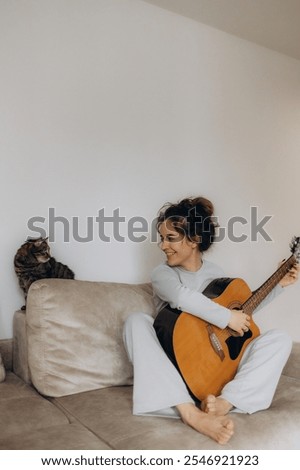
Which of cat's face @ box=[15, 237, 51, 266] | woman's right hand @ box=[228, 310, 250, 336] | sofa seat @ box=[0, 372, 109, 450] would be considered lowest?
sofa seat @ box=[0, 372, 109, 450]

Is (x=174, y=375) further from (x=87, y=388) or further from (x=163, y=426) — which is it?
(x=87, y=388)

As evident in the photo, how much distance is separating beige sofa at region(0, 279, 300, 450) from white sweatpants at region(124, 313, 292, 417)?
0.14ft

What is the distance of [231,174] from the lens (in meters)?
2.92

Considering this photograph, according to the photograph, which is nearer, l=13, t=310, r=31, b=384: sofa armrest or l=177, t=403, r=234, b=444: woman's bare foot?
l=177, t=403, r=234, b=444: woman's bare foot

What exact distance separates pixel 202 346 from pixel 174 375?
144 millimetres

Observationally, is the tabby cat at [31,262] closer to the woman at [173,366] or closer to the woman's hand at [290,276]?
the woman at [173,366]

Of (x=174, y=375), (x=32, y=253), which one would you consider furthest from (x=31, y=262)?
(x=174, y=375)

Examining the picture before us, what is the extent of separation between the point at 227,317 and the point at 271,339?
173 mm

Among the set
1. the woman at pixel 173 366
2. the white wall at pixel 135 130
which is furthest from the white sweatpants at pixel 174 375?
the white wall at pixel 135 130

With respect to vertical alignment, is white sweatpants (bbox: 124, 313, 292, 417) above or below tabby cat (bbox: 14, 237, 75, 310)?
below

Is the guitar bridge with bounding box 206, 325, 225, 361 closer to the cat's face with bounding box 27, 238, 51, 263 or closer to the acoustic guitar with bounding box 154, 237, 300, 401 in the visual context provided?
the acoustic guitar with bounding box 154, 237, 300, 401

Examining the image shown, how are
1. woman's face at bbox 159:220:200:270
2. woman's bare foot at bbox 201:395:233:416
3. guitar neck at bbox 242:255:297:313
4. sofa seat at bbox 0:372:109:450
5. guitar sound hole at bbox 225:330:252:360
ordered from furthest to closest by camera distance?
woman's face at bbox 159:220:200:270, guitar neck at bbox 242:255:297:313, guitar sound hole at bbox 225:330:252:360, woman's bare foot at bbox 201:395:233:416, sofa seat at bbox 0:372:109:450

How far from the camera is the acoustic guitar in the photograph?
1.57 meters

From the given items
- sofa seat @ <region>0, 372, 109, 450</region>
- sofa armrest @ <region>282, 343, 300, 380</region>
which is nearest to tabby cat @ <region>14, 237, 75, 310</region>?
sofa seat @ <region>0, 372, 109, 450</region>
